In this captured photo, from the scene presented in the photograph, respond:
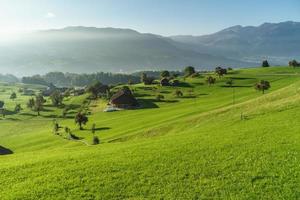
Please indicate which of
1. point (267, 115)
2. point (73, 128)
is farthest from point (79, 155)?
point (73, 128)

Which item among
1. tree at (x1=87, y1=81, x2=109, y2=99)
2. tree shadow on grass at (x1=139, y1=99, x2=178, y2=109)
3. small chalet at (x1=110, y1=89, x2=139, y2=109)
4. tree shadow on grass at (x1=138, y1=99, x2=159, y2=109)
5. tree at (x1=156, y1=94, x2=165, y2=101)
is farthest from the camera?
tree at (x1=87, y1=81, x2=109, y2=99)

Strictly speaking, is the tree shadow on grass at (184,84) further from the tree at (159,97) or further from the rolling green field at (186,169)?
the rolling green field at (186,169)

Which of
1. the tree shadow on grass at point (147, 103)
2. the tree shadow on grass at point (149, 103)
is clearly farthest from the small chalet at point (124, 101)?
the tree shadow on grass at point (149, 103)

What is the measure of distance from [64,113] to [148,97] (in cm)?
2908

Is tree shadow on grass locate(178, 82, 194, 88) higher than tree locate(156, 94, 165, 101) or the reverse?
higher

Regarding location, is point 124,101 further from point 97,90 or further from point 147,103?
point 97,90

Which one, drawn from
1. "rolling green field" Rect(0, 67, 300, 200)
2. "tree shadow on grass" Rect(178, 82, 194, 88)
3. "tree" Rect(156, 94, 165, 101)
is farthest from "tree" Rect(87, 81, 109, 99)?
"rolling green field" Rect(0, 67, 300, 200)

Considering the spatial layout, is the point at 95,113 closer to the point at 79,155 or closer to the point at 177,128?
the point at 177,128

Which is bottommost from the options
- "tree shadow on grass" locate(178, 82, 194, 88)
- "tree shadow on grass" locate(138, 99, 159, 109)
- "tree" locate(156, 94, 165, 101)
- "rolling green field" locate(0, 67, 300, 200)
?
"tree shadow on grass" locate(138, 99, 159, 109)

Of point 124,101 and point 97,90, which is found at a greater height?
point 97,90

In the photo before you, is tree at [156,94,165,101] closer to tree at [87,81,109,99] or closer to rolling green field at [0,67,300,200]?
tree at [87,81,109,99]

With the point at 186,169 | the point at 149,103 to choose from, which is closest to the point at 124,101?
the point at 149,103

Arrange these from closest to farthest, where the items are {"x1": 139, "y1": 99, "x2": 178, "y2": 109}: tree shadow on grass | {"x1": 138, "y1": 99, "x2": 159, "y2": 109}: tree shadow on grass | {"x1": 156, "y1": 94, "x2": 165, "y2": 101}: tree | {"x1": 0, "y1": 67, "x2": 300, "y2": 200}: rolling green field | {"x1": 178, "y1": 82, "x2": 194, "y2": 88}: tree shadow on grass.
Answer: {"x1": 0, "y1": 67, "x2": 300, "y2": 200}: rolling green field < {"x1": 139, "y1": 99, "x2": 178, "y2": 109}: tree shadow on grass < {"x1": 138, "y1": 99, "x2": 159, "y2": 109}: tree shadow on grass < {"x1": 156, "y1": 94, "x2": 165, "y2": 101}: tree < {"x1": 178, "y1": 82, "x2": 194, "y2": 88}: tree shadow on grass

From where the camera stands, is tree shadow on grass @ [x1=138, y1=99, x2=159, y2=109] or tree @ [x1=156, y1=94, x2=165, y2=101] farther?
tree @ [x1=156, y1=94, x2=165, y2=101]
